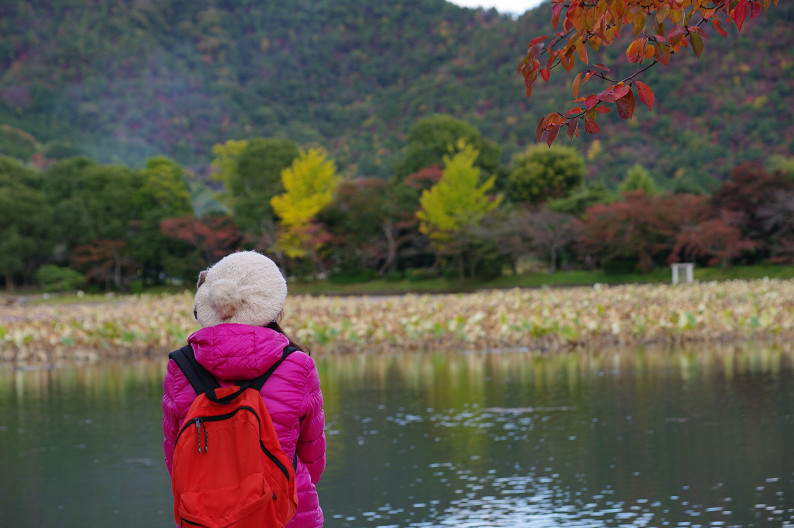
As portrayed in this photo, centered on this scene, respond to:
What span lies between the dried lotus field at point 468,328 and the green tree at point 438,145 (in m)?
29.1

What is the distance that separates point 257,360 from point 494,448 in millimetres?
4919

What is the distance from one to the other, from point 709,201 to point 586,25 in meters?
33.7

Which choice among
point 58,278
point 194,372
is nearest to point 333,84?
point 58,278

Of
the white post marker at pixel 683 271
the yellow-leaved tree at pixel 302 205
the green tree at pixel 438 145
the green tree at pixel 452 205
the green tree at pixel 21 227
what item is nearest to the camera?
the white post marker at pixel 683 271

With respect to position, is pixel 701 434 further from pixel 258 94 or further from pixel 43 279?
pixel 258 94

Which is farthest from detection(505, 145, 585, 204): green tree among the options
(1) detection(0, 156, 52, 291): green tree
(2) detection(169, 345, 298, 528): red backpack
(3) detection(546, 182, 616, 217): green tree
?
(2) detection(169, 345, 298, 528): red backpack

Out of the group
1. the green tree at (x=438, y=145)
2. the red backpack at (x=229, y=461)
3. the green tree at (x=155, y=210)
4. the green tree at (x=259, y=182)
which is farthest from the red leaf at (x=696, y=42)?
the green tree at (x=438, y=145)

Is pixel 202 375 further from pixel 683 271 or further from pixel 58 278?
pixel 58 278

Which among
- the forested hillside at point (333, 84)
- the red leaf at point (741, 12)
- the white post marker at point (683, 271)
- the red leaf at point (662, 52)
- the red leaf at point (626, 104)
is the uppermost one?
the forested hillside at point (333, 84)

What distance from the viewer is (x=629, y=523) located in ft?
18.0

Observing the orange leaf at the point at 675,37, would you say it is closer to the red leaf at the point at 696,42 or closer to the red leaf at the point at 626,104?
the red leaf at the point at 696,42

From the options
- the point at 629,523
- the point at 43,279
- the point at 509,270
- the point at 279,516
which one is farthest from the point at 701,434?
the point at 43,279

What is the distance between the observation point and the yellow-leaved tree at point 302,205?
43.3 metres

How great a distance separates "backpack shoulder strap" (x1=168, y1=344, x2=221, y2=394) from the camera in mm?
2926
